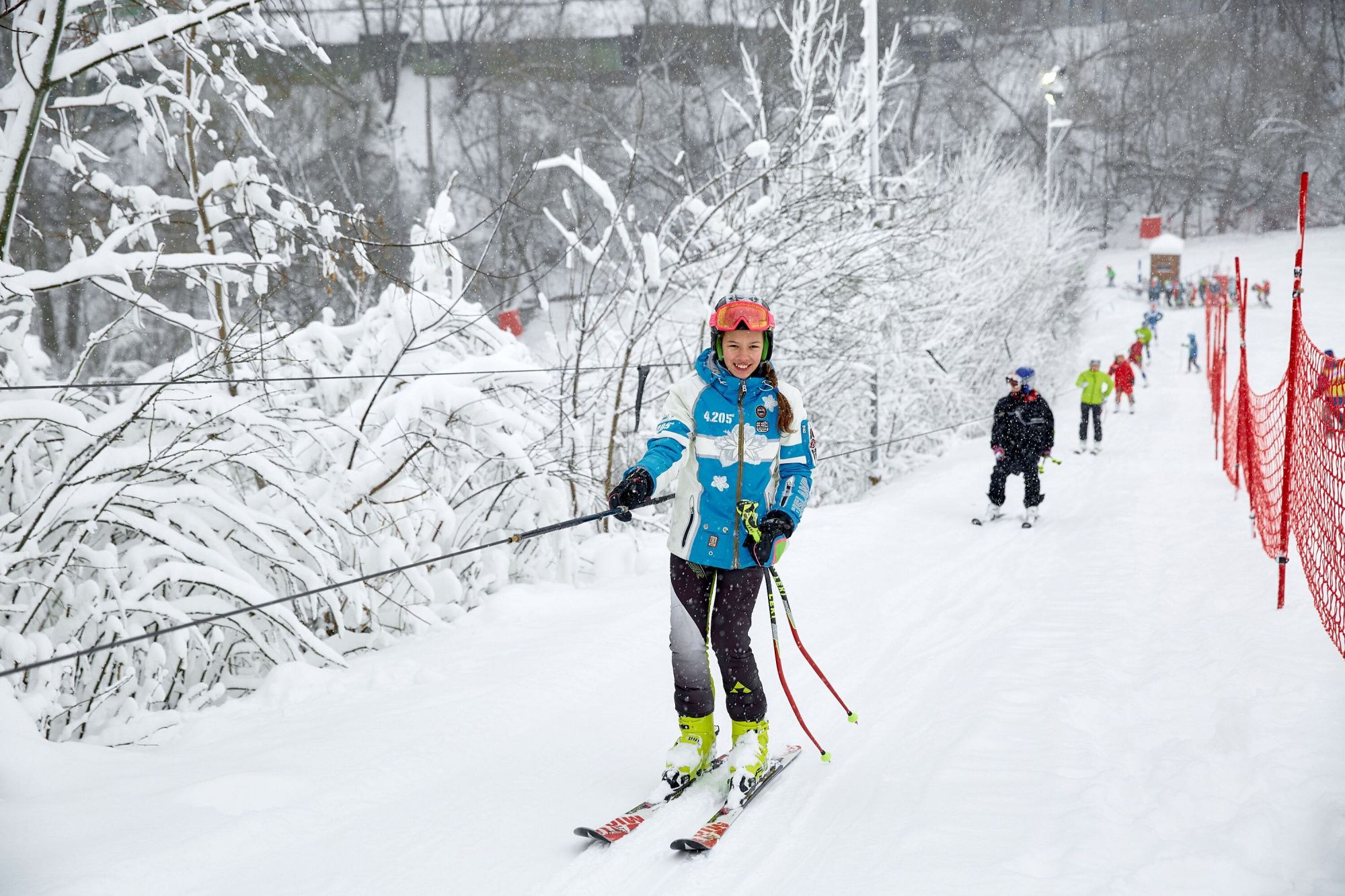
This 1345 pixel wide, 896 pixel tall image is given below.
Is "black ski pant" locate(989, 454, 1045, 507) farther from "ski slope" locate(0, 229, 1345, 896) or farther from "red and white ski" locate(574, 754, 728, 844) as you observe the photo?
"red and white ski" locate(574, 754, 728, 844)

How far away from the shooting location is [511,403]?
6.58 metres

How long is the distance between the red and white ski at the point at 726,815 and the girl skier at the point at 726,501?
0.18 ft

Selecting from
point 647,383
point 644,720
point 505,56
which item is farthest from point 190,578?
point 505,56

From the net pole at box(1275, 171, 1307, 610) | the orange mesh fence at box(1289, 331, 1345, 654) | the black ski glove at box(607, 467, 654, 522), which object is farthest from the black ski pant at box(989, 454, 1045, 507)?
the black ski glove at box(607, 467, 654, 522)

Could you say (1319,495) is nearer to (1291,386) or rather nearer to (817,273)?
(1291,386)

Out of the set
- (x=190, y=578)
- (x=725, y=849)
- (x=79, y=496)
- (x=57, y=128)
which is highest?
(x=57, y=128)

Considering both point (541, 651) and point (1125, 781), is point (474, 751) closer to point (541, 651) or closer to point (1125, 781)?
point (541, 651)

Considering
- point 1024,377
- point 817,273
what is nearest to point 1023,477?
point 1024,377

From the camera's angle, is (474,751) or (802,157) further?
(802,157)

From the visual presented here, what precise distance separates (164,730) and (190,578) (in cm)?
65

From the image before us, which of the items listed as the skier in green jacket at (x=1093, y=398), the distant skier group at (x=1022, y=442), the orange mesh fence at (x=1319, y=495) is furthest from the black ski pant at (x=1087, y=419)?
the orange mesh fence at (x=1319, y=495)

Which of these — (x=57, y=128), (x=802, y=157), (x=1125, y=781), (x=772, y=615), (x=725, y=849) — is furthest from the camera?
(x=802, y=157)

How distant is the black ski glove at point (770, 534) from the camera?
304 cm

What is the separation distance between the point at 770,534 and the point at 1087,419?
13.2 meters
